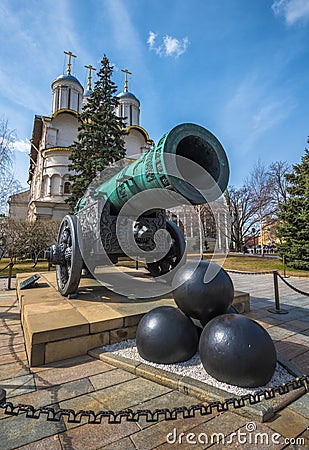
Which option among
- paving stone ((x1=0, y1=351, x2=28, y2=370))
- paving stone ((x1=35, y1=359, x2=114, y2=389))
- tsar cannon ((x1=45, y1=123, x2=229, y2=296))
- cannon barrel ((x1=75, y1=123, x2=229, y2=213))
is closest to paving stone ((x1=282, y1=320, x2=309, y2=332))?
tsar cannon ((x1=45, y1=123, x2=229, y2=296))

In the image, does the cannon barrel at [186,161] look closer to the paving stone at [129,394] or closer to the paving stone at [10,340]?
the paving stone at [129,394]

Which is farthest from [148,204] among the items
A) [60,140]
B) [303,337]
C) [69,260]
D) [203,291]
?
[60,140]

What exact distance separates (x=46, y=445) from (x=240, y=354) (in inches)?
56.0

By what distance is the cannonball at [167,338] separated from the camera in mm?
2516

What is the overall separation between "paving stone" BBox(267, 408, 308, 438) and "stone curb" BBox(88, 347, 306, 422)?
0.13ft

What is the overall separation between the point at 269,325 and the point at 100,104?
17093 mm

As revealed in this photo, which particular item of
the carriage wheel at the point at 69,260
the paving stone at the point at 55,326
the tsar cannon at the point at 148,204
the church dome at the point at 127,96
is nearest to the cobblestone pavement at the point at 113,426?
the paving stone at the point at 55,326

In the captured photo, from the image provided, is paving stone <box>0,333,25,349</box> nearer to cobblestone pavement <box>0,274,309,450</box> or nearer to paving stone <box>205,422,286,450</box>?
cobblestone pavement <box>0,274,309,450</box>

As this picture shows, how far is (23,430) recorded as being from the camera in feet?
5.47

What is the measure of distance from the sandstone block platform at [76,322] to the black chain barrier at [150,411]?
29.0 inches

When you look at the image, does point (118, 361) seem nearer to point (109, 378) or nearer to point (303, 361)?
point (109, 378)

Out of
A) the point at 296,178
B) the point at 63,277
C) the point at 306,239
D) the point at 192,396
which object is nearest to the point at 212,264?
the point at 192,396

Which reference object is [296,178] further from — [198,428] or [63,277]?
[198,428]

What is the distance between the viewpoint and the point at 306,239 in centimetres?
1451
